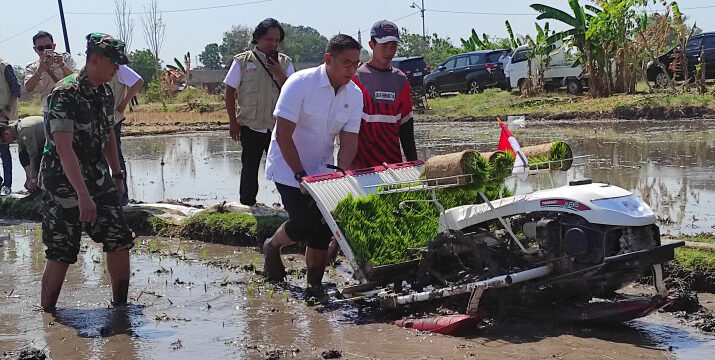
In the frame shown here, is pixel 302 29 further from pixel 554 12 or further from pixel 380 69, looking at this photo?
pixel 380 69

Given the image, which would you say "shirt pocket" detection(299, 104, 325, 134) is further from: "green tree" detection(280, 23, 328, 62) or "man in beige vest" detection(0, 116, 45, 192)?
"green tree" detection(280, 23, 328, 62)

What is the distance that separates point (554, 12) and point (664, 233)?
20.4 meters

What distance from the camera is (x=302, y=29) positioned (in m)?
137

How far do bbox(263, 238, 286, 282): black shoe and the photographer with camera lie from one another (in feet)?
12.8

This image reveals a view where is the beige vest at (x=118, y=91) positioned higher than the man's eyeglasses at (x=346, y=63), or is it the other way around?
the man's eyeglasses at (x=346, y=63)

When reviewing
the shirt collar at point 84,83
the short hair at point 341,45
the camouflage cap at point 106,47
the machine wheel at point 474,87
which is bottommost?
the machine wheel at point 474,87

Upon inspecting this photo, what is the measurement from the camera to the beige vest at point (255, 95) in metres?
8.69

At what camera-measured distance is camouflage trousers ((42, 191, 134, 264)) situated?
606 centimetres

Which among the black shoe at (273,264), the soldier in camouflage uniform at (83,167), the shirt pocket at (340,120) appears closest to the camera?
the soldier in camouflage uniform at (83,167)

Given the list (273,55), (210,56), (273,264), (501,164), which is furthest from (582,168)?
(210,56)

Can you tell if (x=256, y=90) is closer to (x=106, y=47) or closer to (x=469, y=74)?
(x=106, y=47)

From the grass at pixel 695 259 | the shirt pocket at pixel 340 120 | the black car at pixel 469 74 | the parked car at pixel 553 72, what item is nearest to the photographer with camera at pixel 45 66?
the shirt pocket at pixel 340 120

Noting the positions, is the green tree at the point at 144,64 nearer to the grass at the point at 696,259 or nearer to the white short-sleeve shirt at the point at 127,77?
the white short-sleeve shirt at the point at 127,77

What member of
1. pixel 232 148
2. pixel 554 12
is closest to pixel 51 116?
pixel 232 148
